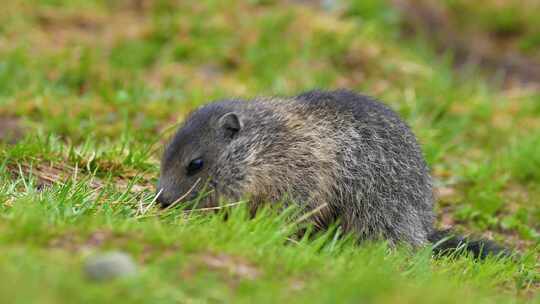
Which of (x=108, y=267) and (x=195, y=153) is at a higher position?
(x=108, y=267)

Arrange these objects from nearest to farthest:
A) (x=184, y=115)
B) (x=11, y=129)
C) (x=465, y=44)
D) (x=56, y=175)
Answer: (x=56, y=175) → (x=11, y=129) → (x=184, y=115) → (x=465, y=44)

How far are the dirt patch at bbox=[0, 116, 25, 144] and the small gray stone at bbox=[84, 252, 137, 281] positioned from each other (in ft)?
13.0

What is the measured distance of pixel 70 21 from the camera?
416 inches

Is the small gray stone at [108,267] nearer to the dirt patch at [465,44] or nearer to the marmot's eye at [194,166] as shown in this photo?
the marmot's eye at [194,166]

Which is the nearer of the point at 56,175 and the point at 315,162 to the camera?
the point at 315,162

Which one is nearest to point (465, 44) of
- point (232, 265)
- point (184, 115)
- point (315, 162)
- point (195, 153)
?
point (184, 115)

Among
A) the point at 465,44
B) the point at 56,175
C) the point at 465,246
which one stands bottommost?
the point at 465,44

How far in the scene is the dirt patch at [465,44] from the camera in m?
11.9

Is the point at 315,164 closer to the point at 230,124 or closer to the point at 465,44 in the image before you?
the point at 230,124

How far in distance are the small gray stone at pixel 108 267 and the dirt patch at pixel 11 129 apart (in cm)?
397

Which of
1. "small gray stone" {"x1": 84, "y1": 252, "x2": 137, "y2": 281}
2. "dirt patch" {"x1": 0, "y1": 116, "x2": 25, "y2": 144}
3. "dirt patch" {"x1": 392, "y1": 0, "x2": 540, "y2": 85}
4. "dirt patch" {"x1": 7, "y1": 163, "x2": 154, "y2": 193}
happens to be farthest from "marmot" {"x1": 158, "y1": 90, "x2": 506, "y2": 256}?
"dirt patch" {"x1": 392, "y1": 0, "x2": 540, "y2": 85}

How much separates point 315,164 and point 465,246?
3.68 ft

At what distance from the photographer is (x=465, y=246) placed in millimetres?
5426

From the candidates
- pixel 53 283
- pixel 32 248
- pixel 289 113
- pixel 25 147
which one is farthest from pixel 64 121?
pixel 53 283
